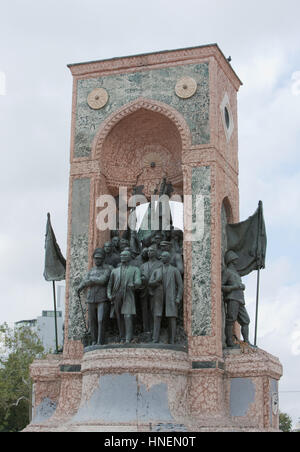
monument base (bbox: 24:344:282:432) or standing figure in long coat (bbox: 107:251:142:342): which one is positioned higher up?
standing figure in long coat (bbox: 107:251:142:342)

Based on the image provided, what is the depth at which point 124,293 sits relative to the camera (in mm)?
17516

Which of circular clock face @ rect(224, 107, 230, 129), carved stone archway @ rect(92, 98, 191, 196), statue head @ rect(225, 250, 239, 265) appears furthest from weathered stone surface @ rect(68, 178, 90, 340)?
circular clock face @ rect(224, 107, 230, 129)

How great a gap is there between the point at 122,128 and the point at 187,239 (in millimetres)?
3802

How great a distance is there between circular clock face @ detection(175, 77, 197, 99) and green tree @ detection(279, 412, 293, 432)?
3326 cm

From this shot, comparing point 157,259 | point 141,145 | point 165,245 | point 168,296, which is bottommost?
point 168,296

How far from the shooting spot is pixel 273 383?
1802 cm

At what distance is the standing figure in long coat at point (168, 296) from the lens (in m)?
17.5

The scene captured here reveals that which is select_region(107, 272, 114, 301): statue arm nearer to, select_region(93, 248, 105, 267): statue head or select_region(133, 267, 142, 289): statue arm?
select_region(133, 267, 142, 289): statue arm

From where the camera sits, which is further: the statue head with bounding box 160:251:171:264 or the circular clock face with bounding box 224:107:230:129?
the circular clock face with bounding box 224:107:230:129

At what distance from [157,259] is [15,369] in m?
18.1

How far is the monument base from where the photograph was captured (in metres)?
16.5

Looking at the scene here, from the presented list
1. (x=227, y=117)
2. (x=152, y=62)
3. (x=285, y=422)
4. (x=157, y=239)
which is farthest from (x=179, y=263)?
(x=285, y=422)

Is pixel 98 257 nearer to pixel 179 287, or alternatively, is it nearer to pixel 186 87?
pixel 179 287

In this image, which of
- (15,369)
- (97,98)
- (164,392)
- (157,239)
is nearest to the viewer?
(164,392)
